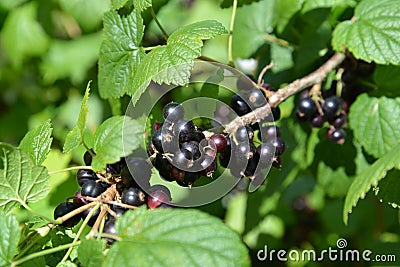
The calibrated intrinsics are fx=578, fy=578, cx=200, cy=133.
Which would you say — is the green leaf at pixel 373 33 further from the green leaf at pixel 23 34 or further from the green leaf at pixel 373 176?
the green leaf at pixel 23 34

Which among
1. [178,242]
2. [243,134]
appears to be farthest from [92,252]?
[243,134]

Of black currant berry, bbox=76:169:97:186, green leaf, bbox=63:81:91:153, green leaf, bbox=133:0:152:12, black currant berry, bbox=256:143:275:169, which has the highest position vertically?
green leaf, bbox=133:0:152:12

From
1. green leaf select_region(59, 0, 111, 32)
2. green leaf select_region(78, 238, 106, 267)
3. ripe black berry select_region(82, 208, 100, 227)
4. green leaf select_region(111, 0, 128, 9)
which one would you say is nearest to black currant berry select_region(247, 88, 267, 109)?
green leaf select_region(111, 0, 128, 9)

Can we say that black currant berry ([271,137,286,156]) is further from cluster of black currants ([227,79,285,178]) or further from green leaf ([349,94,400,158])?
green leaf ([349,94,400,158])

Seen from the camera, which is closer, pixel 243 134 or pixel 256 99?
pixel 243 134

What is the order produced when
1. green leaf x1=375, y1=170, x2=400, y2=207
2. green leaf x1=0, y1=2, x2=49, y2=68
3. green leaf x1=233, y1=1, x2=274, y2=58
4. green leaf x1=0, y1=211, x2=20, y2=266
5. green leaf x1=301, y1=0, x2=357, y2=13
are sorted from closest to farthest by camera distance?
green leaf x1=0, y1=211, x2=20, y2=266 → green leaf x1=375, y1=170, x2=400, y2=207 → green leaf x1=301, y1=0, x2=357, y2=13 → green leaf x1=233, y1=1, x2=274, y2=58 → green leaf x1=0, y1=2, x2=49, y2=68

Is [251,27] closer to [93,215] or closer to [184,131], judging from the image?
[184,131]

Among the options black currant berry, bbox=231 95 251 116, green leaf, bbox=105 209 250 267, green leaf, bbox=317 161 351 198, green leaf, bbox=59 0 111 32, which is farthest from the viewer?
green leaf, bbox=59 0 111 32
